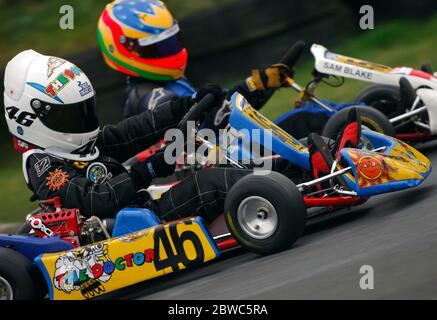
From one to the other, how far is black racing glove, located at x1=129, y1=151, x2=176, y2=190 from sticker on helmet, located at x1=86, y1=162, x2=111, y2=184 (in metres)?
0.22

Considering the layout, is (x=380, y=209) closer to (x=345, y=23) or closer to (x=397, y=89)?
(x=397, y=89)

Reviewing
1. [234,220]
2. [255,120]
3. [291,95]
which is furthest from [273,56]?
[234,220]

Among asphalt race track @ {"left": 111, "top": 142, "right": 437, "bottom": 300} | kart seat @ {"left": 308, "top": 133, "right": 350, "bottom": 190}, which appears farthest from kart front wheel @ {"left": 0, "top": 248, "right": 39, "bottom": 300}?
kart seat @ {"left": 308, "top": 133, "right": 350, "bottom": 190}

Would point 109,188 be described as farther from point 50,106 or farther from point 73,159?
point 50,106

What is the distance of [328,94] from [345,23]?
1034 millimetres

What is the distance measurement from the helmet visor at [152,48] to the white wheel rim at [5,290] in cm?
219

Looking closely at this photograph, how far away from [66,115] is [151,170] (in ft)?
1.66

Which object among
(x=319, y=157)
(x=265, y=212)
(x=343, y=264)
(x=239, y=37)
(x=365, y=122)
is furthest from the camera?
(x=239, y=37)

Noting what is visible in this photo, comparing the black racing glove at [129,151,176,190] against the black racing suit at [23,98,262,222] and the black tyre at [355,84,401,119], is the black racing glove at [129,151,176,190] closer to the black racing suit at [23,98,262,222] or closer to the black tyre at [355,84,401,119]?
the black racing suit at [23,98,262,222]

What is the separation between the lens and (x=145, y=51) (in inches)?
237

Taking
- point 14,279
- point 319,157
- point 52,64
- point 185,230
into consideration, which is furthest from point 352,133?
point 14,279

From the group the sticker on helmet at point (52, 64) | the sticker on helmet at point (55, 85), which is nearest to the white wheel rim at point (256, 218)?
the sticker on helmet at point (55, 85)

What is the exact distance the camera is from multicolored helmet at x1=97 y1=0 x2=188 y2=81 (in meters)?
5.98

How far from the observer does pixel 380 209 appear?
4617 mm
